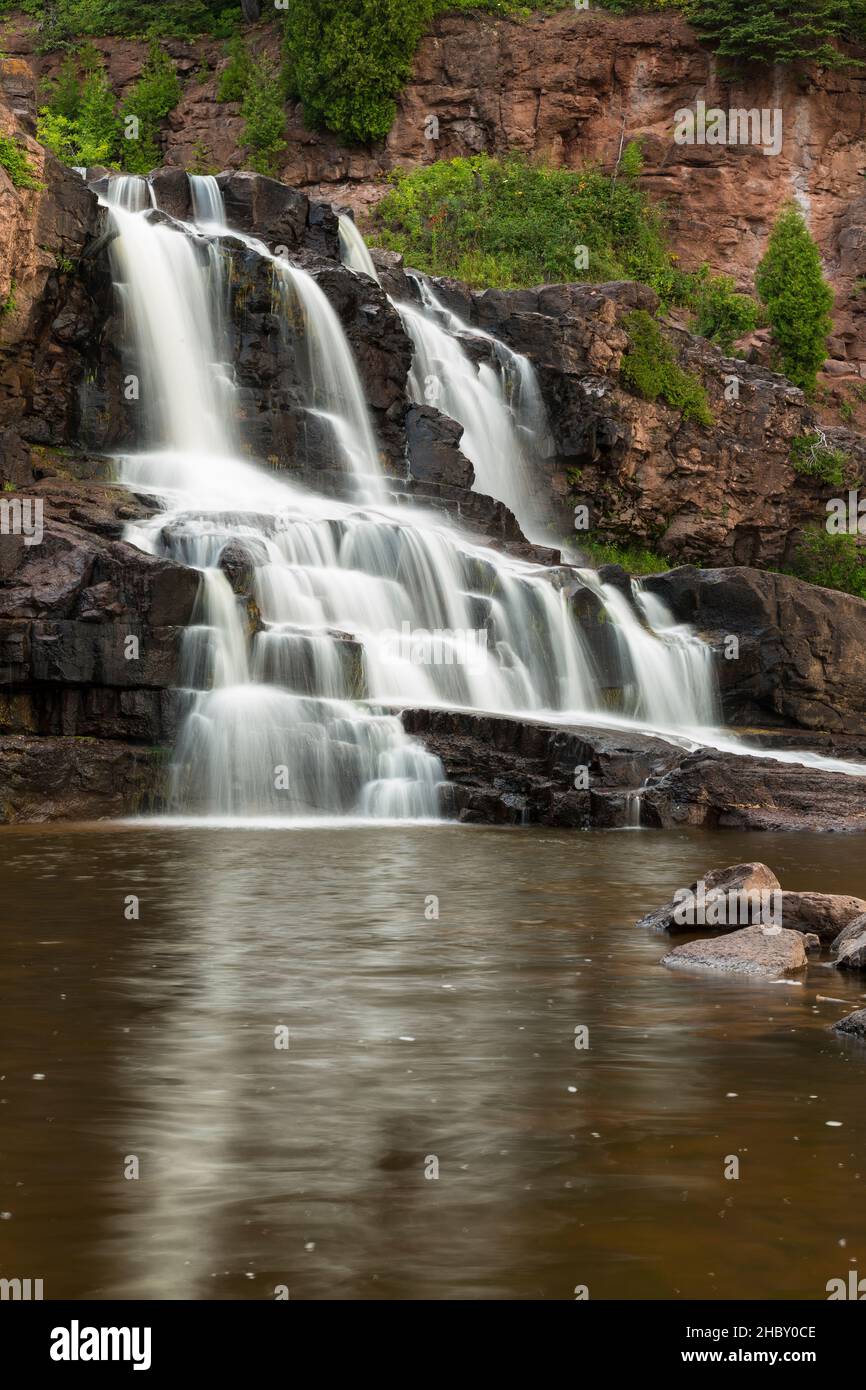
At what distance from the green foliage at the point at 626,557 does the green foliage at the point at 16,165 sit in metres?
15.6

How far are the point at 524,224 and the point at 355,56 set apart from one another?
8.15 m

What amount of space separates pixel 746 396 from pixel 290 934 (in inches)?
1127

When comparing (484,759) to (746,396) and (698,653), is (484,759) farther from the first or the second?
(746,396)

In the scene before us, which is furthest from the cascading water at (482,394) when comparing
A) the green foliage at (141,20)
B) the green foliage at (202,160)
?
the green foliage at (141,20)

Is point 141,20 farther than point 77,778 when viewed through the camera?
Yes

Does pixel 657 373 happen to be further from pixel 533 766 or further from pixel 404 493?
pixel 533 766

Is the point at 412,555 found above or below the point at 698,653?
above

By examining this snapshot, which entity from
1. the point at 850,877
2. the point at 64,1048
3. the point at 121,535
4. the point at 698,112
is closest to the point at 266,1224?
the point at 64,1048

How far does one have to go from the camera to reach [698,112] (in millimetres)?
44969

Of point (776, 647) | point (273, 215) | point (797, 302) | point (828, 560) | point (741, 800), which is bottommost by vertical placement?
point (741, 800)

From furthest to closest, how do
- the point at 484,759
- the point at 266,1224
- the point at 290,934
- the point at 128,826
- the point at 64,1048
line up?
the point at 484,759
the point at 128,826
the point at 290,934
the point at 64,1048
the point at 266,1224

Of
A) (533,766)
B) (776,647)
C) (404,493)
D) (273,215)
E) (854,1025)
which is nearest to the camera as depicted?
(854,1025)

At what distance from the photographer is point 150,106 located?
4672cm

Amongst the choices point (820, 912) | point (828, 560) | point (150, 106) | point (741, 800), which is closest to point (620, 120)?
point (150, 106)
